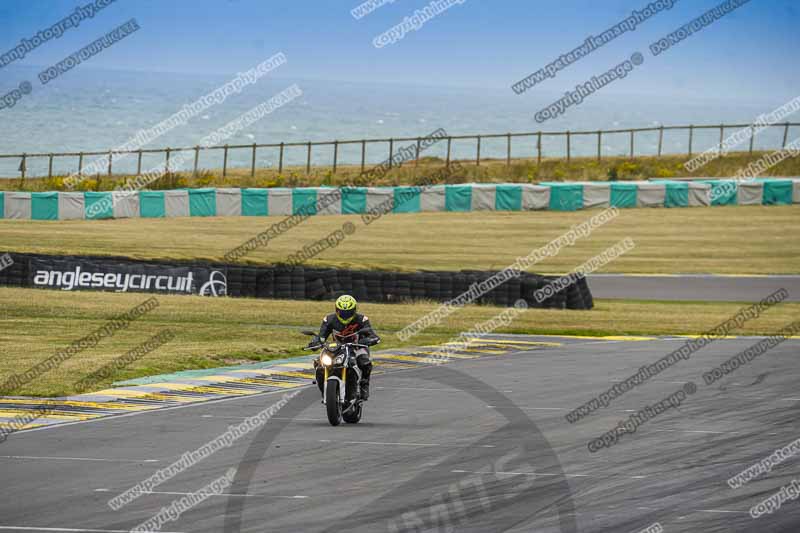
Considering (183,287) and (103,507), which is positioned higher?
(183,287)

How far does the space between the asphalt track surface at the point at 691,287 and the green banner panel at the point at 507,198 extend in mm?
13883

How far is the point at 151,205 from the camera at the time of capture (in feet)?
161

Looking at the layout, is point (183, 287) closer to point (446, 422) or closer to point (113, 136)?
point (446, 422)

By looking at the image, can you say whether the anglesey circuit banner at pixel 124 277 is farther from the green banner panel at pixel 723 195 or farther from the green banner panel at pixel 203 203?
the green banner panel at pixel 723 195

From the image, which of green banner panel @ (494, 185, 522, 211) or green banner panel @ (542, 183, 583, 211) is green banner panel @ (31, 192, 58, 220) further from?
green banner panel @ (542, 183, 583, 211)

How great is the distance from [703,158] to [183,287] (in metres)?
42.5

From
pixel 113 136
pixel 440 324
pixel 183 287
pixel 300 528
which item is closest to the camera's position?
pixel 300 528

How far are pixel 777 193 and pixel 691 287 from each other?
19389 mm

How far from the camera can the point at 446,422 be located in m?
16.0

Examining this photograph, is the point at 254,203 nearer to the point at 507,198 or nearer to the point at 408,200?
the point at 408,200

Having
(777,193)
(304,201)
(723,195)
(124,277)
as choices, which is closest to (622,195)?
(723,195)

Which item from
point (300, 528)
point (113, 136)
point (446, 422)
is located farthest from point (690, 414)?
point (113, 136)

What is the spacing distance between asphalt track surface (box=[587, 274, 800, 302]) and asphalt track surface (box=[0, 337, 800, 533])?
15644 mm

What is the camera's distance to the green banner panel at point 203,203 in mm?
50094
